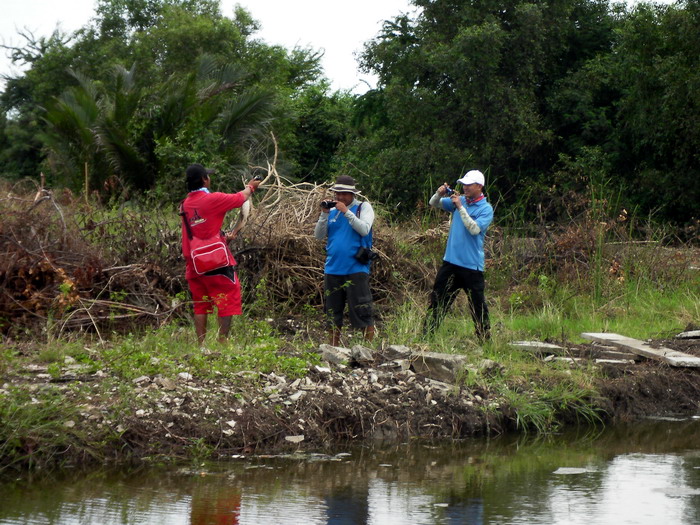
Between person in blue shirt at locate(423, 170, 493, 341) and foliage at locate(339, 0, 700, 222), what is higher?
foliage at locate(339, 0, 700, 222)

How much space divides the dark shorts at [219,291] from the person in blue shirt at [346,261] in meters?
1.00

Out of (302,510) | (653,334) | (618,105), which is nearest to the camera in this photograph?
(302,510)

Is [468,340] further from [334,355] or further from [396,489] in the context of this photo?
[396,489]

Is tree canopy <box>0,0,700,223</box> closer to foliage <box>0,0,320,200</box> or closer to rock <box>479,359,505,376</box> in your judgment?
foliage <box>0,0,320,200</box>

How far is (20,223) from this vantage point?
9328 mm

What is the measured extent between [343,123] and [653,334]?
23.0 metres

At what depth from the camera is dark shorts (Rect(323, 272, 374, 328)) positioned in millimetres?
8695

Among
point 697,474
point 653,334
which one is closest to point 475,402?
point 697,474

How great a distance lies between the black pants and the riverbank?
1.55ft

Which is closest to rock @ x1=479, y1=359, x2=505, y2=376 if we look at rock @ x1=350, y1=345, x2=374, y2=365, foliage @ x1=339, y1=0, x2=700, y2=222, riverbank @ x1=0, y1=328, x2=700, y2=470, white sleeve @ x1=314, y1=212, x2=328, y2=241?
riverbank @ x1=0, y1=328, x2=700, y2=470

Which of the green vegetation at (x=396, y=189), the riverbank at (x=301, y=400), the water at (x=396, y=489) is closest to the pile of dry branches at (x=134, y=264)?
the green vegetation at (x=396, y=189)

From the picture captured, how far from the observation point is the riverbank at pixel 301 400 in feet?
19.7

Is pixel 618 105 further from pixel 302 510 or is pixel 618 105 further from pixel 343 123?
pixel 302 510

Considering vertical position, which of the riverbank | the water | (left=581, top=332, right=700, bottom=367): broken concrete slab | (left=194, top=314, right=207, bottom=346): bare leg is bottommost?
the water
